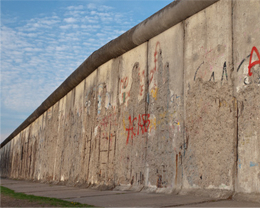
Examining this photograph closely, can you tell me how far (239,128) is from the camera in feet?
13.7

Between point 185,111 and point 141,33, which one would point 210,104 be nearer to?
point 185,111

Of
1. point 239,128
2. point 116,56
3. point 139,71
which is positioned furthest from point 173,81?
point 116,56

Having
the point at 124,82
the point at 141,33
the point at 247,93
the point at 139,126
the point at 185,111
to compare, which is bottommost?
the point at 139,126

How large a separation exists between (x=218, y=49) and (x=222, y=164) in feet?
5.29

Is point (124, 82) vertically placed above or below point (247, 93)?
above

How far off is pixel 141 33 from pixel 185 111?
6.78ft

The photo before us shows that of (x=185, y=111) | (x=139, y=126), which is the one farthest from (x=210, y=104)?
(x=139, y=126)

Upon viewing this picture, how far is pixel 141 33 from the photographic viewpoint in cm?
638

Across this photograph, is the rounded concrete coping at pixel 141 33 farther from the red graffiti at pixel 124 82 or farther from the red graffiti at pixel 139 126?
the red graffiti at pixel 139 126

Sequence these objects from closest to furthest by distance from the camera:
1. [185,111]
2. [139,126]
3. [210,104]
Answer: [210,104]
[185,111]
[139,126]

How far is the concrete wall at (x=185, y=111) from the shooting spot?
13.6 feet

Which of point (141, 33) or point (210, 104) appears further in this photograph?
point (141, 33)

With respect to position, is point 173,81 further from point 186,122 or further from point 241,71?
point 241,71

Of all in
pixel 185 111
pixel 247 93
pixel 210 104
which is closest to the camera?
pixel 247 93
